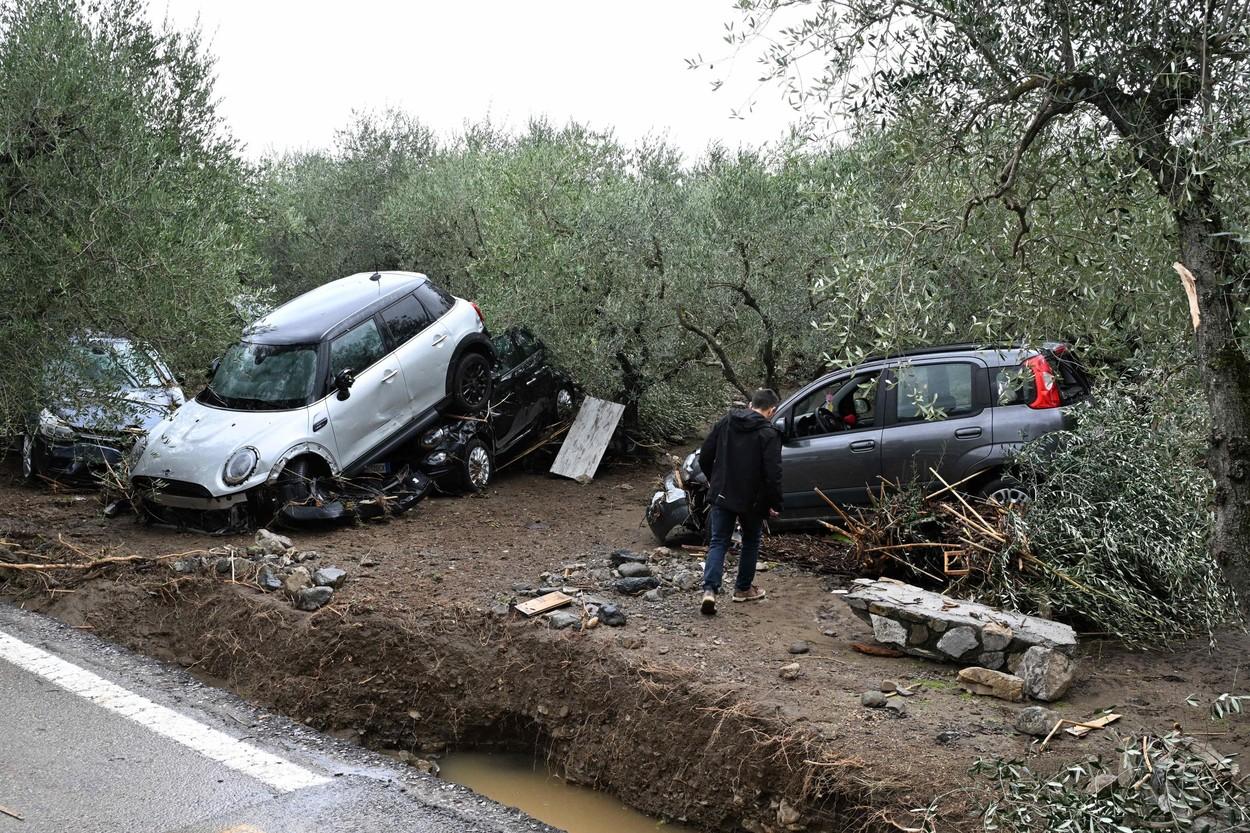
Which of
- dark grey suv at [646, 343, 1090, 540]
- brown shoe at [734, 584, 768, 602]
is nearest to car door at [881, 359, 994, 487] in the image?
dark grey suv at [646, 343, 1090, 540]

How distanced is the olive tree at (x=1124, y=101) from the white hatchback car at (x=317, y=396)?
679 centimetres

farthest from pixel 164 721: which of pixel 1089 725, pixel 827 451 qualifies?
pixel 827 451

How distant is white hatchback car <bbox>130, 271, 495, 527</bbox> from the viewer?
442 inches

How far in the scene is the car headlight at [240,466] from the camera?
11031 mm

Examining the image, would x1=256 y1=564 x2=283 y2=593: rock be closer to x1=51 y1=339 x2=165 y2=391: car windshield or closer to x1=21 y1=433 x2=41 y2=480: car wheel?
x1=51 y1=339 x2=165 y2=391: car windshield

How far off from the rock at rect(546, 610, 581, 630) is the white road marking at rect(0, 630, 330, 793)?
6.95 ft

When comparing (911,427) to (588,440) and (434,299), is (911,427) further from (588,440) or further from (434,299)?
(434,299)

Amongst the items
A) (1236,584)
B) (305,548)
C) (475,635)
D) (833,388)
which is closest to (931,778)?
Answer: (1236,584)

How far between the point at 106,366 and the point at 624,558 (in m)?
5.25

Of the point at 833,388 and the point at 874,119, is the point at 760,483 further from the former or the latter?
the point at 874,119

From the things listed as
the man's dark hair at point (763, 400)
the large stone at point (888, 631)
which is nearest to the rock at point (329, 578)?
the man's dark hair at point (763, 400)

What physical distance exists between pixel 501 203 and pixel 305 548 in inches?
249

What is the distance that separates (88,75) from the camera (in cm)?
993

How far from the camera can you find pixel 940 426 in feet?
31.1
